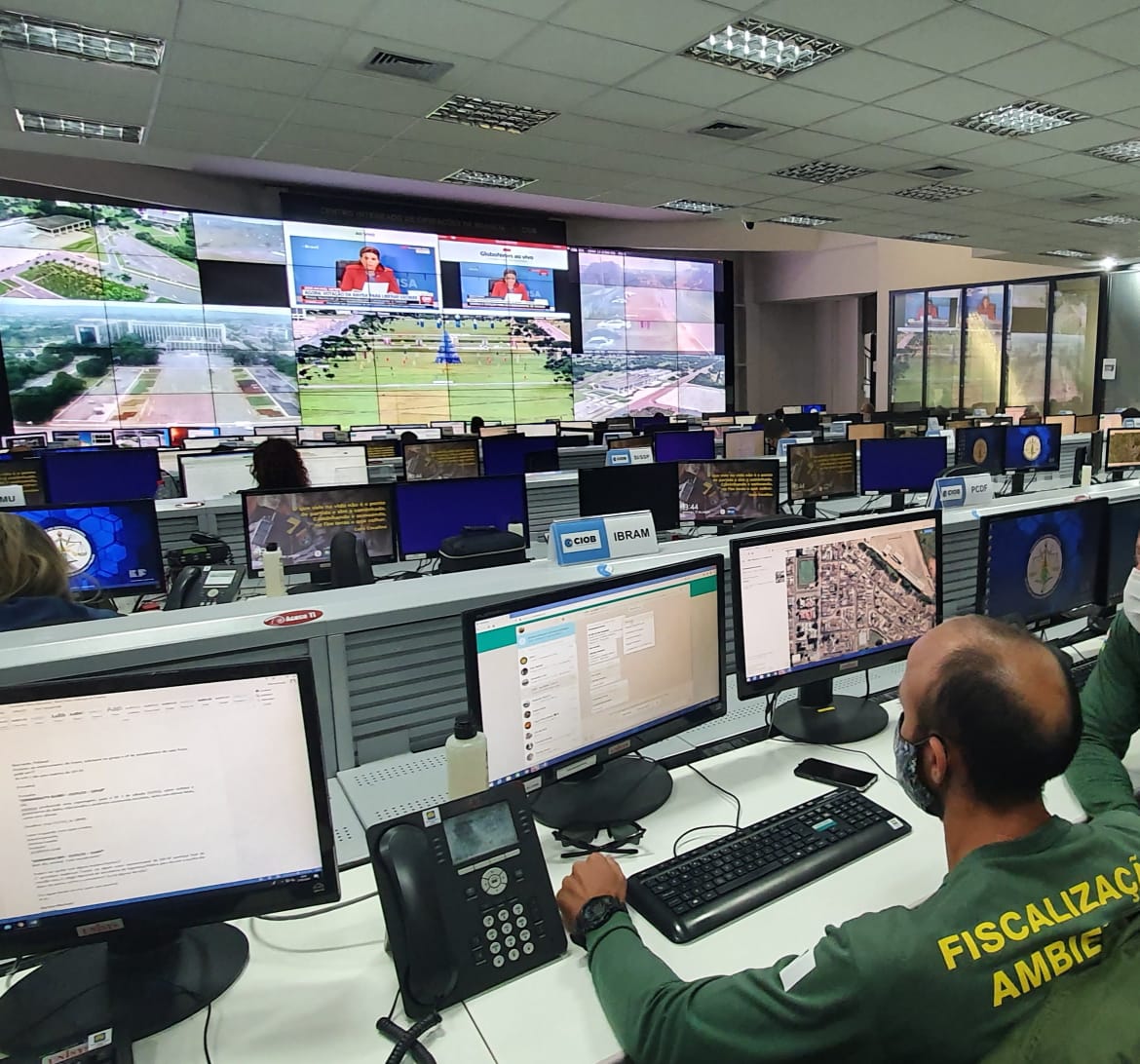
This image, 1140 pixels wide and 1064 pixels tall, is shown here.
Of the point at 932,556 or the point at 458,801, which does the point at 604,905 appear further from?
the point at 932,556

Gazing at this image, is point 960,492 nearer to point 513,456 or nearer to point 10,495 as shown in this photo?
point 10,495

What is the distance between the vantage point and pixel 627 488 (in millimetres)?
4285

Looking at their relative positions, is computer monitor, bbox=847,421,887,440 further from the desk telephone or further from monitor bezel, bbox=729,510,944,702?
the desk telephone

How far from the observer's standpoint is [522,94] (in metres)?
4.74

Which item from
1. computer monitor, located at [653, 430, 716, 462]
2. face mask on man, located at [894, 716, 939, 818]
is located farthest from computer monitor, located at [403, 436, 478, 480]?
face mask on man, located at [894, 716, 939, 818]

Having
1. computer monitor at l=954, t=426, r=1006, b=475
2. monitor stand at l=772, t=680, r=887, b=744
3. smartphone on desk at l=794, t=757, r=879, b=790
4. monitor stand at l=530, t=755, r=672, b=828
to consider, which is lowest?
smartphone on desk at l=794, t=757, r=879, b=790

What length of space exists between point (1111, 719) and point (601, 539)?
3.65ft

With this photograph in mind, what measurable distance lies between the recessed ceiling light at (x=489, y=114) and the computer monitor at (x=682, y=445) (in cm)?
236

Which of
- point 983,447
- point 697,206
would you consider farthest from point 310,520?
point 697,206

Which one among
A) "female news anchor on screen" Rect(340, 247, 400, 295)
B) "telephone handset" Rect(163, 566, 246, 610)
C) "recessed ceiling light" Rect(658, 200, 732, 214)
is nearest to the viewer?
"telephone handset" Rect(163, 566, 246, 610)

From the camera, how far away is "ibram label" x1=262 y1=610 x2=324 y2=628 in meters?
1.49

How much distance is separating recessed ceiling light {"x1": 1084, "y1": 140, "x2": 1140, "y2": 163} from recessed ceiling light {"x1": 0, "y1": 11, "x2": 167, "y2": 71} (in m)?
6.47

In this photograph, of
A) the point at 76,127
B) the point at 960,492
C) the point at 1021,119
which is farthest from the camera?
the point at 1021,119

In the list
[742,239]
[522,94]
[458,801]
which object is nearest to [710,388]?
[742,239]
